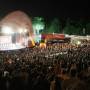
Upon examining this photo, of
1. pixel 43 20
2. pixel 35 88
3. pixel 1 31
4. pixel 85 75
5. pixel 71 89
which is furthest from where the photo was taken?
pixel 43 20

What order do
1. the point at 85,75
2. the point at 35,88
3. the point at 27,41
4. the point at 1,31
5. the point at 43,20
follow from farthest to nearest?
1. the point at 43,20
2. the point at 1,31
3. the point at 27,41
4. the point at 85,75
5. the point at 35,88

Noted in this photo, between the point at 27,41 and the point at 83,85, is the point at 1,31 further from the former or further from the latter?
the point at 83,85

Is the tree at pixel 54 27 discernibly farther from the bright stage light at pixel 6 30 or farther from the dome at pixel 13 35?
the bright stage light at pixel 6 30

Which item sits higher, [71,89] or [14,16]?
[14,16]

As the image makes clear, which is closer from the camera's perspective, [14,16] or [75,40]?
[75,40]

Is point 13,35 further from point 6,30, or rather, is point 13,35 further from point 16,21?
point 16,21

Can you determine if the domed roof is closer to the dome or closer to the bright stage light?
the dome

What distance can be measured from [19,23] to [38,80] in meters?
38.2

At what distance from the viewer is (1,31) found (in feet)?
129

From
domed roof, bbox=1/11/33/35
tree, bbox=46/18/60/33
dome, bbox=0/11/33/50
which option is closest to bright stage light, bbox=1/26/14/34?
dome, bbox=0/11/33/50

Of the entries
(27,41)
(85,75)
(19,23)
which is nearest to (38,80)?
(85,75)

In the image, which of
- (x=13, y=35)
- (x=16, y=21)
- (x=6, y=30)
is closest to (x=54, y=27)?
(x=16, y=21)

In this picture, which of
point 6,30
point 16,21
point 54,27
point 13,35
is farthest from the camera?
point 54,27

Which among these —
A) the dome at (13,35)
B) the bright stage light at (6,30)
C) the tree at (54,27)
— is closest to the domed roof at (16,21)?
the dome at (13,35)
